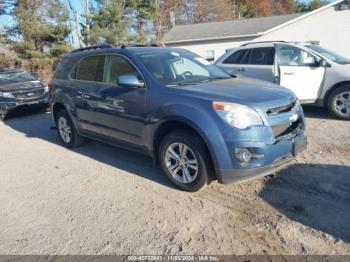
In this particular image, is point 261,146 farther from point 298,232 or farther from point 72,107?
point 72,107

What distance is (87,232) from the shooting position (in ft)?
11.5

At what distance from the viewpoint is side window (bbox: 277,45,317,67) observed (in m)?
7.45

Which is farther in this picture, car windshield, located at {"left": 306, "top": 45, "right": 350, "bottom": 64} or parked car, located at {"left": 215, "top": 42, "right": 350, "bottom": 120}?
car windshield, located at {"left": 306, "top": 45, "right": 350, "bottom": 64}

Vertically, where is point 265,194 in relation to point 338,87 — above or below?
below

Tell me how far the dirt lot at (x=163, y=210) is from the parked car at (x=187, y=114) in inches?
15.0

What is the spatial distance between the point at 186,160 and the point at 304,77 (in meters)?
4.48

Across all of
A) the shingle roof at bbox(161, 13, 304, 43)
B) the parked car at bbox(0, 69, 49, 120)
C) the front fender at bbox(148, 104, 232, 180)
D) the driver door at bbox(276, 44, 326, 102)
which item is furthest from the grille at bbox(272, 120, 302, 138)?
the shingle roof at bbox(161, 13, 304, 43)

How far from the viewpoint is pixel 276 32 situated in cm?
2084

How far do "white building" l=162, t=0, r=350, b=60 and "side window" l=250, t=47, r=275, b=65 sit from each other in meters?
13.1

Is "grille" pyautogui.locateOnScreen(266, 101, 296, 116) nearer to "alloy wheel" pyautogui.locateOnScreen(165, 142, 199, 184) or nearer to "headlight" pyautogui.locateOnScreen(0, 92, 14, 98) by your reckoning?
"alloy wheel" pyautogui.locateOnScreen(165, 142, 199, 184)

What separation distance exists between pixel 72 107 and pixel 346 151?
4.71 meters

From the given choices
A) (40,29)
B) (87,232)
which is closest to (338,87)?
(87,232)

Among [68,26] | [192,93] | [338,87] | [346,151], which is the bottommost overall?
[346,151]

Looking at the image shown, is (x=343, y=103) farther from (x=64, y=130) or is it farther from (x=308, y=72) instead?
(x=64, y=130)
